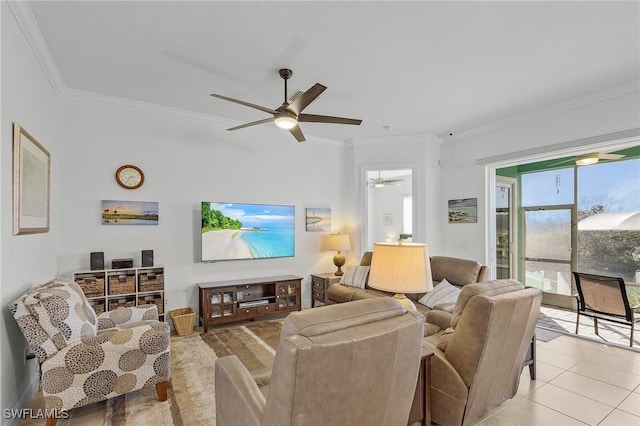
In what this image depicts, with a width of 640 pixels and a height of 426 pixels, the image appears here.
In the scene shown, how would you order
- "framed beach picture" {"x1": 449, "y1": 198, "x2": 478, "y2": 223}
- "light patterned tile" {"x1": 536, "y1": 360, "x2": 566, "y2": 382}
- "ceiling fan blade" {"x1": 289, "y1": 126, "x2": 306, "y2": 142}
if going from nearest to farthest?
"light patterned tile" {"x1": 536, "y1": 360, "x2": 566, "y2": 382} → "ceiling fan blade" {"x1": 289, "y1": 126, "x2": 306, "y2": 142} → "framed beach picture" {"x1": 449, "y1": 198, "x2": 478, "y2": 223}

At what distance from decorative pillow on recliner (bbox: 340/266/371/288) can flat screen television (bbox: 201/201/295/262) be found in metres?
0.94

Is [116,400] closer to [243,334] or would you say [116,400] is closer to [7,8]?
[243,334]

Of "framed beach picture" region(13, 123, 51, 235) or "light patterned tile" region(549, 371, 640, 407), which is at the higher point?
"framed beach picture" region(13, 123, 51, 235)

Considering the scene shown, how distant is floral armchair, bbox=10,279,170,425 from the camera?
6.68ft

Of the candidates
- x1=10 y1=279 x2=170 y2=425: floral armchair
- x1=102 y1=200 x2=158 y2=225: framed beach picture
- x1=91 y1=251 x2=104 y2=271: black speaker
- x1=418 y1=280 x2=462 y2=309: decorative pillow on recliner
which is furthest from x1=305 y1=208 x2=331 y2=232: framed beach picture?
x1=10 y1=279 x2=170 y2=425: floral armchair

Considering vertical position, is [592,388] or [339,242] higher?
[339,242]

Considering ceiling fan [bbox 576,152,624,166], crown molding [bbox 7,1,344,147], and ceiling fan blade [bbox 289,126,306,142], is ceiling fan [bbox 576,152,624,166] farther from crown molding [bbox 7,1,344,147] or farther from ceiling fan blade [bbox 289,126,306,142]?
ceiling fan blade [bbox 289,126,306,142]

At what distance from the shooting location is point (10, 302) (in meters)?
2.14

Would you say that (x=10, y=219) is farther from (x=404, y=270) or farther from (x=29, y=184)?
(x=404, y=270)

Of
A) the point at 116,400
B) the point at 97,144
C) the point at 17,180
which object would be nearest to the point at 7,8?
the point at 17,180

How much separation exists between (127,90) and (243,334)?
3108 millimetres

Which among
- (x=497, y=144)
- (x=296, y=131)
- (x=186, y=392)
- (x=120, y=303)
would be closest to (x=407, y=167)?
(x=497, y=144)

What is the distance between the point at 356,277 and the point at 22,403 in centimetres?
348

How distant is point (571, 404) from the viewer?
244cm
